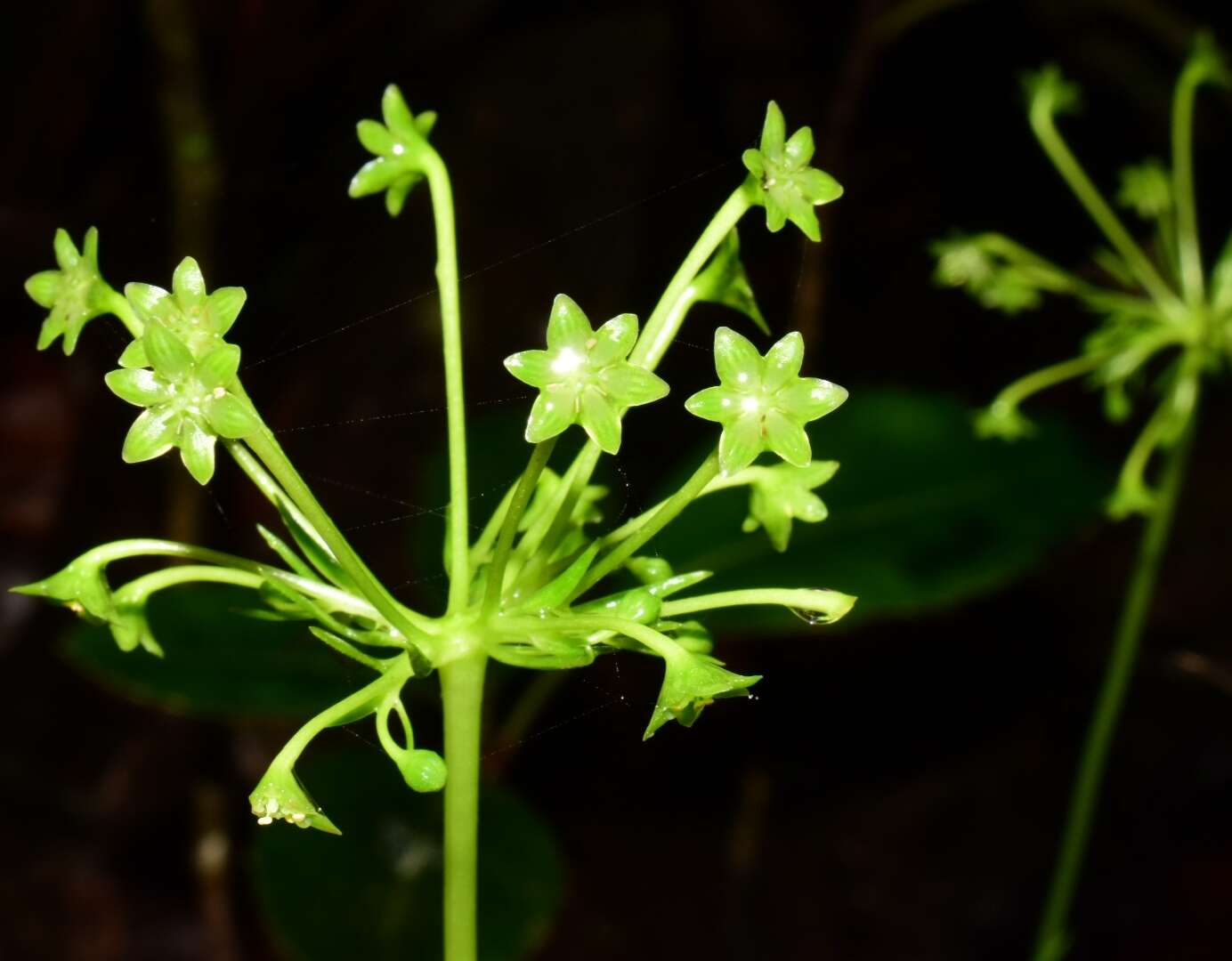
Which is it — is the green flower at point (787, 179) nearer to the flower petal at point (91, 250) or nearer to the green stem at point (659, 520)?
the green stem at point (659, 520)

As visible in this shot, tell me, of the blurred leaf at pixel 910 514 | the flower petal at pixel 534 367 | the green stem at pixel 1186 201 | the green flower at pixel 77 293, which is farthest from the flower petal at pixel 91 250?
the green stem at pixel 1186 201

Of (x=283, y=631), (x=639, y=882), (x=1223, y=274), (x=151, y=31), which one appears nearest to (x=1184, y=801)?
(x=639, y=882)

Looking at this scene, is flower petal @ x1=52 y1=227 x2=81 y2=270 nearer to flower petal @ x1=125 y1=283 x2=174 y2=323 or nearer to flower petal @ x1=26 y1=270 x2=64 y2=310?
flower petal @ x1=26 y1=270 x2=64 y2=310

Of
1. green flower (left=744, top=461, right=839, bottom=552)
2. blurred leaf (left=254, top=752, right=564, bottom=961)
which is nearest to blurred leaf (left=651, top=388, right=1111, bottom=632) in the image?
blurred leaf (left=254, top=752, right=564, bottom=961)

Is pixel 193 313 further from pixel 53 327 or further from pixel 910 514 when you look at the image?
pixel 910 514

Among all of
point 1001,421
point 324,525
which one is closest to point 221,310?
point 324,525
